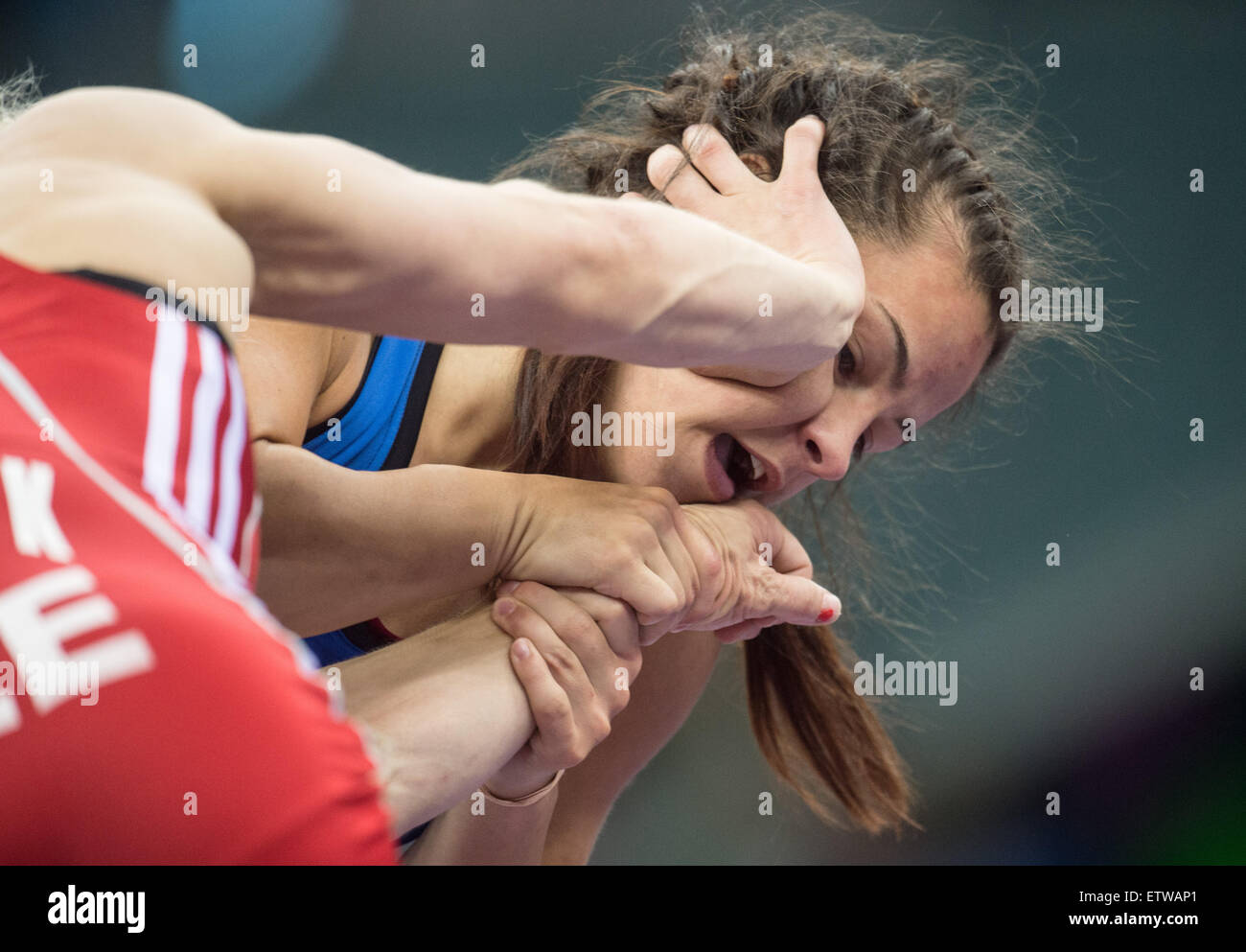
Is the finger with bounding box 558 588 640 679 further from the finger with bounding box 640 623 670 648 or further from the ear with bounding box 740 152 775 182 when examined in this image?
the ear with bounding box 740 152 775 182

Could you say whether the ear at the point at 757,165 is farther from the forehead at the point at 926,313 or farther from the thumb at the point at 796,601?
the thumb at the point at 796,601

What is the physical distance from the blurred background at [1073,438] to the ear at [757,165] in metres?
0.76

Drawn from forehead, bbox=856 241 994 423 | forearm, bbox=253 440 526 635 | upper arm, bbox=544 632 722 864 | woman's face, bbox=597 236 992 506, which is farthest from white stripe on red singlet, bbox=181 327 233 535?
upper arm, bbox=544 632 722 864

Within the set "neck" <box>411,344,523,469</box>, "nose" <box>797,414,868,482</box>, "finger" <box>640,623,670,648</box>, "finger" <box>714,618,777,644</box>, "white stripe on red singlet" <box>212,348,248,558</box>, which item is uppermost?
"neck" <box>411,344,523,469</box>

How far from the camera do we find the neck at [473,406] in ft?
3.84

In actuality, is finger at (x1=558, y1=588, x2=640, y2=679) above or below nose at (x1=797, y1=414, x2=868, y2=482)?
below

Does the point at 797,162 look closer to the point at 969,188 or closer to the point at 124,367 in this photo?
the point at 969,188

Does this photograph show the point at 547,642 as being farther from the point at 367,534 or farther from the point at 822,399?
the point at 822,399

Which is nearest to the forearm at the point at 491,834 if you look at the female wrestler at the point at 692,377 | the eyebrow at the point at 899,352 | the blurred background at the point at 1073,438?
the female wrestler at the point at 692,377

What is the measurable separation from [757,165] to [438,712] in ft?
1.84

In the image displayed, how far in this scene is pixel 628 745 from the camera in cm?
132

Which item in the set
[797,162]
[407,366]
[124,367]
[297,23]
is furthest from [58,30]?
[124,367]

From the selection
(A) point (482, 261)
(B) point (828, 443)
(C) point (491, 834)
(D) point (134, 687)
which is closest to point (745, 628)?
(B) point (828, 443)

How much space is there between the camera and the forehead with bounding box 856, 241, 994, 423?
1061mm
